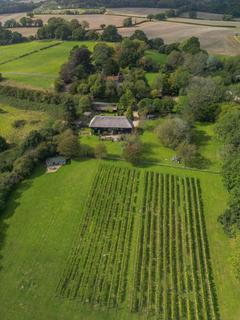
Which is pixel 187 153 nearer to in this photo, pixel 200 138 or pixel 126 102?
pixel 200 138

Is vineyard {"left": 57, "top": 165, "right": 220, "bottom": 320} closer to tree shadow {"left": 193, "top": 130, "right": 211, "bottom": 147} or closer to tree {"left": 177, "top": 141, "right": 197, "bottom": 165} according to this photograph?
tree {"left": 177, "top": 141, "right": 197, "bottom": 165}

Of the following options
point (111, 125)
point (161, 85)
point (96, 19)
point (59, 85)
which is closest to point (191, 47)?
point (161, 85)

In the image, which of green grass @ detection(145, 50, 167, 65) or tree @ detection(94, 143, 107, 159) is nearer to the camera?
tree @ detection(94, 143, 107, 159)

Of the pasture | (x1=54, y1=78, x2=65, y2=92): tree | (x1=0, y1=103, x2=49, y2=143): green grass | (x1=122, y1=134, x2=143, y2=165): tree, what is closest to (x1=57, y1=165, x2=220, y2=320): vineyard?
the pasture

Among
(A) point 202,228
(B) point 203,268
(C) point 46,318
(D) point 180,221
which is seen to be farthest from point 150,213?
(C) point 46,318

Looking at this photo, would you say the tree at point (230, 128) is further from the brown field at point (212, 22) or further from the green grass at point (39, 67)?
the brown field at point (212, 22)

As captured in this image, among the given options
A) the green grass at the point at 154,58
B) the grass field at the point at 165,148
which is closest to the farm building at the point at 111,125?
the grass field at the point at 165,148
